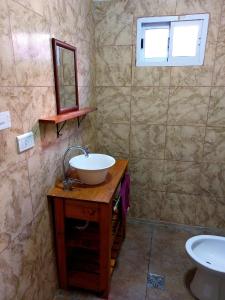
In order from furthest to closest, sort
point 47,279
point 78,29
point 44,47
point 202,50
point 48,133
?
point 202,50 → point 78,29 → point 47,279 → point 48,133 → point 44,47

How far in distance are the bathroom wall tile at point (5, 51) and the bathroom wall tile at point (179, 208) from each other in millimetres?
2022

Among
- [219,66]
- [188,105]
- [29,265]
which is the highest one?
[219,66]

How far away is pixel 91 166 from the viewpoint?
76.1 inches

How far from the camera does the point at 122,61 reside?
2.29 meters

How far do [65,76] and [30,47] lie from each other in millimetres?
464

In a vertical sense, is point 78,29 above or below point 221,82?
above

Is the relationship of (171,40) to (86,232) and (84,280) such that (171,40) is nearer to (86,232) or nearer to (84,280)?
(86,232)

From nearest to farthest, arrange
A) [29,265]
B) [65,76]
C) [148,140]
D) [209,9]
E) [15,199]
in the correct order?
[15,199] < [29,265] < [65,76] < [209,9] < [148,140]

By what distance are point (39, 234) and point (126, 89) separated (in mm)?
1614

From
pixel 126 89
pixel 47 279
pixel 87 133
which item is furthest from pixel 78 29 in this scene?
pixel 47 279

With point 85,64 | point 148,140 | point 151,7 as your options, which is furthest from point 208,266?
point 151,7

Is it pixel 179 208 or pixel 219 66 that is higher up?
pixel 219 66

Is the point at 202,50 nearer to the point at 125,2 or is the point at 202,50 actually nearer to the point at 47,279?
the point at 125,2

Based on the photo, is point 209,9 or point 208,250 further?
point 209,9
